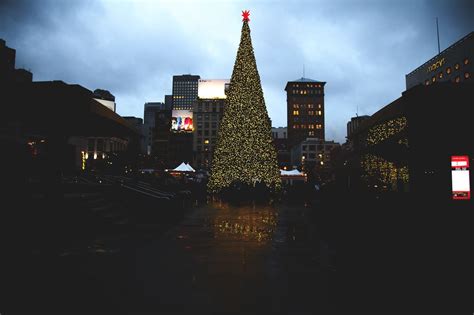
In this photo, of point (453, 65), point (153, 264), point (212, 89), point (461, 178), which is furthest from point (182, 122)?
point (153, 264)

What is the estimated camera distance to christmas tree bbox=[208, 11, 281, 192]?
86.4 feet

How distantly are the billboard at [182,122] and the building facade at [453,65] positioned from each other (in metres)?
68.8

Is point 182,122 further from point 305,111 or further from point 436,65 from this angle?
point 305,111

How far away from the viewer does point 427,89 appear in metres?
21.0

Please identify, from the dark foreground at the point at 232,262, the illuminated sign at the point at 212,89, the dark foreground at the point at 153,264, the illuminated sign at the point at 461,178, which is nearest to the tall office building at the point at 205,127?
the illuminated sign at the point at 212,89

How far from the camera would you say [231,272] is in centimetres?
560

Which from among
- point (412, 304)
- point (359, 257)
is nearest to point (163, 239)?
point (359, 257)

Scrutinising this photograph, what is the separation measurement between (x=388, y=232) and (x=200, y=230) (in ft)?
20.8

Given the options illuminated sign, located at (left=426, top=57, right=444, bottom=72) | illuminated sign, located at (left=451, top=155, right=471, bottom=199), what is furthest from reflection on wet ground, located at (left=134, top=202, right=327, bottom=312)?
illuminated sign, located at (left=426, top=57, right=444, bottom=72)

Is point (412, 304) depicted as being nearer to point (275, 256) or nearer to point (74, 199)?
point (275, 256)

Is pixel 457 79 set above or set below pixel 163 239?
above

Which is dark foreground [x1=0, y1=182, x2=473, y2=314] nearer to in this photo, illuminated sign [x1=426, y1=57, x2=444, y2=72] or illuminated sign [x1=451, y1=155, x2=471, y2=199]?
illuminated sign [x1=451, y1=155, x2=471, y2=199]

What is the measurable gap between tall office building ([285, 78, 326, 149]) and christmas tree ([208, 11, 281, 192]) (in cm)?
15607

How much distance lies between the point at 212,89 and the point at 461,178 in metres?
95.2
